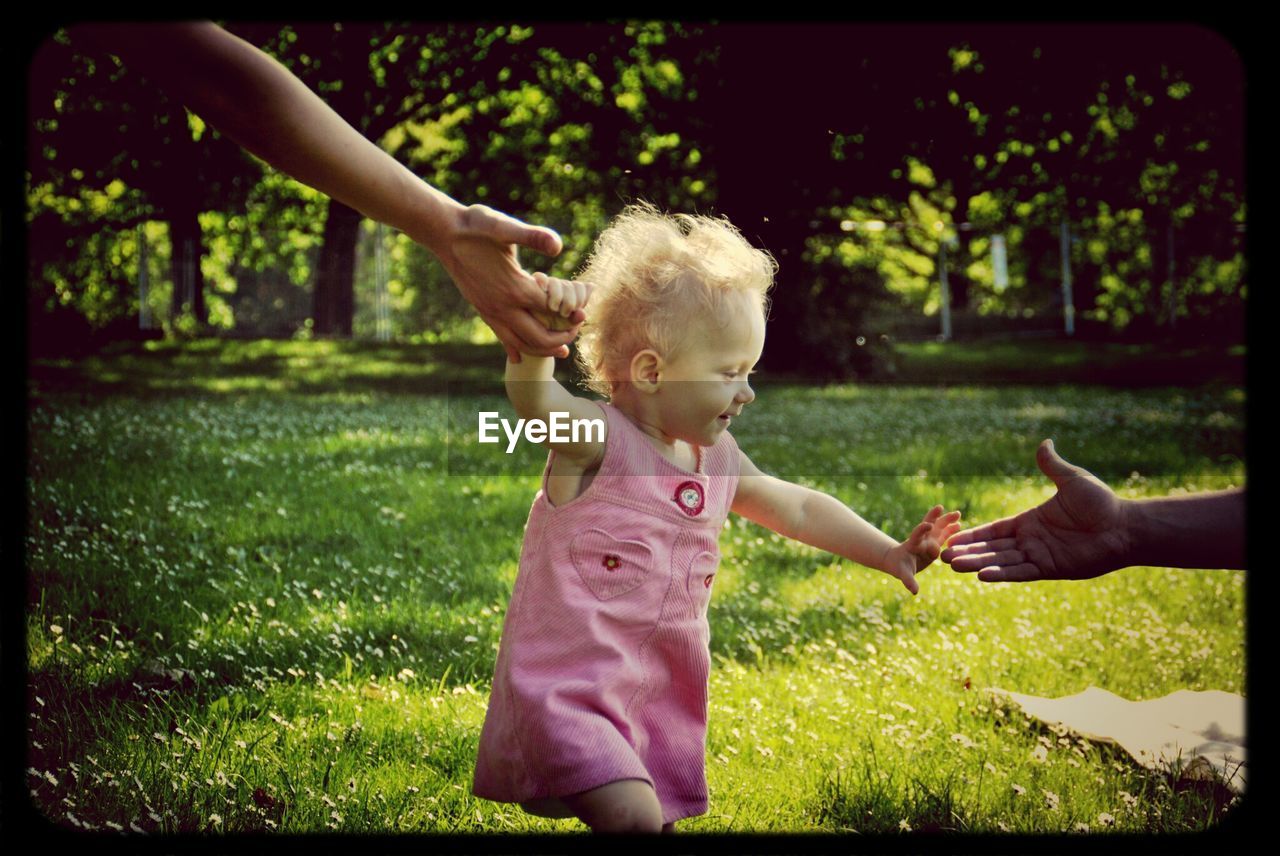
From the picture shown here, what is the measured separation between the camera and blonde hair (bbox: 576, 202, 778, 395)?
111 inches

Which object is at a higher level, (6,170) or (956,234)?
(956,234)

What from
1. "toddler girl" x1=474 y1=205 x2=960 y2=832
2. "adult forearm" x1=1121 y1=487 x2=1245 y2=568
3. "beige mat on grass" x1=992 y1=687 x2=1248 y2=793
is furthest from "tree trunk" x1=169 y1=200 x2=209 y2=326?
"adult forearm" x1=1121 y1=487 x2=1245 y2=568

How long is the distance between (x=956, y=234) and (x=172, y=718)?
33754mm

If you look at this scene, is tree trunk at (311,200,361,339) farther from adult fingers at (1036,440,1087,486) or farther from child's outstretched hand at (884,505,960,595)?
adult fingers at (1036,440,1087,486)

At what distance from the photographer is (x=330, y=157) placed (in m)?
2.38

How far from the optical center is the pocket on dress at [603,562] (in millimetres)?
2701

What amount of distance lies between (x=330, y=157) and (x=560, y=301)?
0.56m

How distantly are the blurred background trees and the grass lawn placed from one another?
770cm

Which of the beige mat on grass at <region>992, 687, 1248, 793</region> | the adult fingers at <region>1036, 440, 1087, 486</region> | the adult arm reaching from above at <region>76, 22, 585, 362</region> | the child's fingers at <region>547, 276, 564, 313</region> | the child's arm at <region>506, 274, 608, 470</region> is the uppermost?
the adult arm reaching from above at <region>76, 22, 585, 362</region>

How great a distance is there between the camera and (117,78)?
15977 mm

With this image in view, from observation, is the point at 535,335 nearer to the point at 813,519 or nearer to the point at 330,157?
the point at 330,157

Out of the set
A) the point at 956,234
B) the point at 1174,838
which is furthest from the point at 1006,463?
the point at 956,234

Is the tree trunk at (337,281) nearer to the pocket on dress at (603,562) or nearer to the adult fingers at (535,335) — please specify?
the pocket on dress at (603,562)

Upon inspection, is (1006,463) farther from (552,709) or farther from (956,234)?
(956,234)
